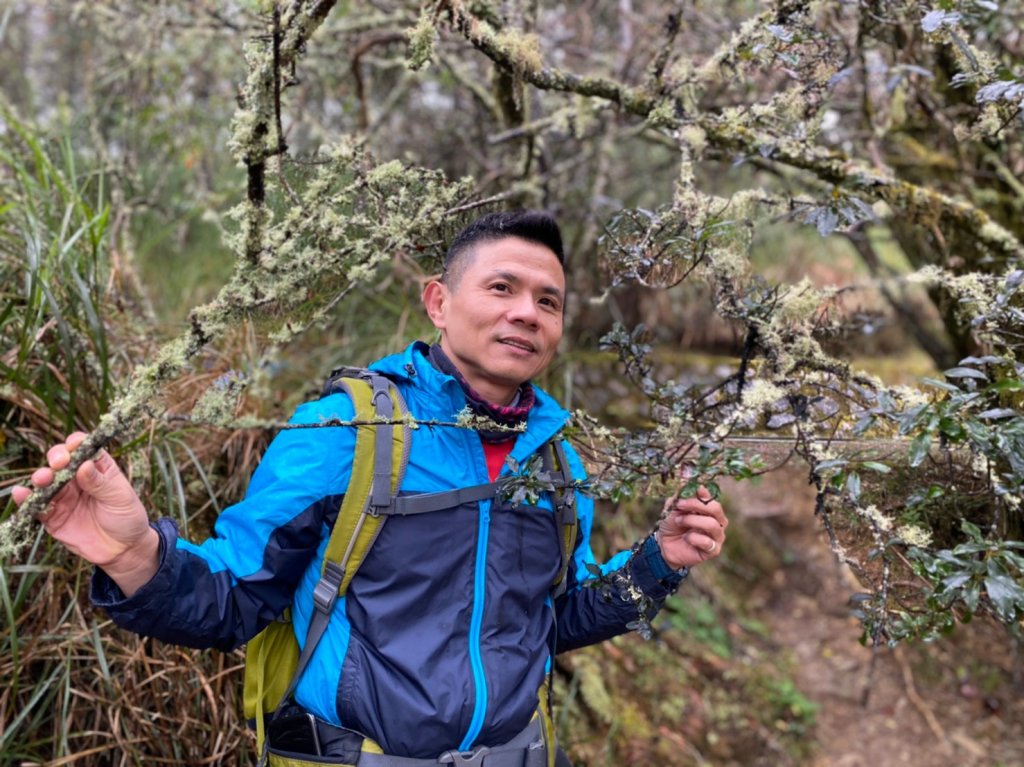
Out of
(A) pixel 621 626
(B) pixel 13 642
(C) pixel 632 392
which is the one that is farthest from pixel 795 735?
(B) pixel 13 642

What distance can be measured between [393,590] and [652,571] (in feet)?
2.09

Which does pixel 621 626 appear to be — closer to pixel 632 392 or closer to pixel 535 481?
pixel 535 481

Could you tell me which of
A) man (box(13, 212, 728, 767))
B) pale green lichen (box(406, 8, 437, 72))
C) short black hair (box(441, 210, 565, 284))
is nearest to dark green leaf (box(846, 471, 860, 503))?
man (box(13, 212, 728, 767))

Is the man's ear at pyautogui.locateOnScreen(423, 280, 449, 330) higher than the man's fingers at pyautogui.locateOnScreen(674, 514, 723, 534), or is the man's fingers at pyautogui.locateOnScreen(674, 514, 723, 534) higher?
the man's ear at pyautogui.locateOnScreen(423, 280, 449, 330)

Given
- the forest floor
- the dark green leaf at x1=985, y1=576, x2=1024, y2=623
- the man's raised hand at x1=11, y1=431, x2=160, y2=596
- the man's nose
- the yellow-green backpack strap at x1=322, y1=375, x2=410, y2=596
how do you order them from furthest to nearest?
1. the forest floor
2. the man's nose
3. the yellow-green backpack strap at x1=322, y1=375, x2=410, y2=596
4. the man's raised hand at x1=11, y1=431, x2=160, y2=596
5. the dark green leaf at x1=985, y1=576, x2=1024, y2=623

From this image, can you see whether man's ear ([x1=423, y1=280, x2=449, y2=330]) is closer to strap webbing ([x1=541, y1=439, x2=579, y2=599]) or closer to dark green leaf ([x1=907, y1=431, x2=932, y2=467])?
strap webbing ([x1=541, y1=439, x2=579, y2=599])

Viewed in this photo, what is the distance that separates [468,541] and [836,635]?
157 inches

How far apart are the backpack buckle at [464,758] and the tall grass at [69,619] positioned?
3.17 ft

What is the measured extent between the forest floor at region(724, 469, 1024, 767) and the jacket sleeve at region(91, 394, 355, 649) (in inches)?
109

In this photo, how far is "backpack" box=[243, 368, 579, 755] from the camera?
5.23 feet

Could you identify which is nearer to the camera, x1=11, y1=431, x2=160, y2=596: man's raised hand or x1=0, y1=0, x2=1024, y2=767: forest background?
x1=11, y1=431, x2=160, y2=596: man's raised hand

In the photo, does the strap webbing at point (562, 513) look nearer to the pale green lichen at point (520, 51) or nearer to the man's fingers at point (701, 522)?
the man's fingers at point (701, 522)

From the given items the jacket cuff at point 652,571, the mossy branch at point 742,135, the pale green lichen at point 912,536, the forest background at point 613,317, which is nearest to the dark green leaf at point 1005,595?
the forest background at point 613,317

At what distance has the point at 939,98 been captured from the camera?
3145mm
